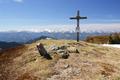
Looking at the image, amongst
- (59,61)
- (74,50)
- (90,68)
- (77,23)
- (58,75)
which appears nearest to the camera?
(58,75)

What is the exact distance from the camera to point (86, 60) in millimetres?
28656

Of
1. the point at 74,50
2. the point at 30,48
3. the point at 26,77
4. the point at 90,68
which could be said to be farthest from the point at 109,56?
the point at 26,77

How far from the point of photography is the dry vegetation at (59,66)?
959 inches

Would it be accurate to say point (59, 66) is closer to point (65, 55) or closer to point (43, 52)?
point (65, 55)

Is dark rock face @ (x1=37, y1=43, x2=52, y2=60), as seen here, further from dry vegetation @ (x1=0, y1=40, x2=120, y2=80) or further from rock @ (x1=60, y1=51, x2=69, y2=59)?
rock @ (x1=60, y1=51, x2=69, y2=59)

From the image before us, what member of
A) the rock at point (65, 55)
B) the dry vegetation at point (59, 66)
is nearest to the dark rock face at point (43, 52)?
the dry vegetation at point (59, 66)

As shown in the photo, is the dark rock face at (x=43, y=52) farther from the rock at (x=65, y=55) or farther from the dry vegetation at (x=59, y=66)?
the rock at (x=65, y=55)

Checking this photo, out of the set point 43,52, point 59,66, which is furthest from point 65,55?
point 59,66

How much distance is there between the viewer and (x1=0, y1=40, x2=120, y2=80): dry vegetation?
79.9 ft

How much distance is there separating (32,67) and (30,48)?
6931 millimetres

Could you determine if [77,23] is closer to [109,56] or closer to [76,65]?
[109,56]

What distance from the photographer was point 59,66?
26406mm

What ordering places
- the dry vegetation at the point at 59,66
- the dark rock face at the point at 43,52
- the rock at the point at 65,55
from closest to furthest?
1. the dry vegetation at the point at 59,66
2. the dark rock face at the point at 43,52
3. the rock at the point at 65,55

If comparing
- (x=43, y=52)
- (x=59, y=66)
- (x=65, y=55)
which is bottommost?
(x=59, y=66)
